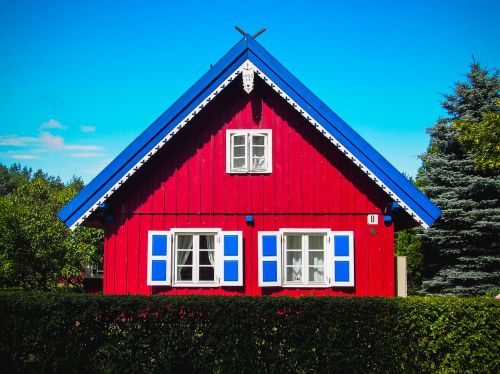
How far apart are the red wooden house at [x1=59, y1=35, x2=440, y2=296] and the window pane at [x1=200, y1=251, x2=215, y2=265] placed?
1.0 inches

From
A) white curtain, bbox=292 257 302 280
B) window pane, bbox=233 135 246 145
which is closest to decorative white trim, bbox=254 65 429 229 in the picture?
window pane, bbox=233 135 246 145

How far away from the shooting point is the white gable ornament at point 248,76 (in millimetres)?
12891

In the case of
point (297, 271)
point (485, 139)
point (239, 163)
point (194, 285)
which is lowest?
point (194, 285)

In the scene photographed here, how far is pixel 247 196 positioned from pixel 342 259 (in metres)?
2.88

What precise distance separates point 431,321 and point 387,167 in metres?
4.47

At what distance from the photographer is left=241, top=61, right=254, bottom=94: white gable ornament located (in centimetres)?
1289

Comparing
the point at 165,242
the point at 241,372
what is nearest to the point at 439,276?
the point at 165,242

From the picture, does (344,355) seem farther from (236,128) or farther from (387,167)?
(236,128)

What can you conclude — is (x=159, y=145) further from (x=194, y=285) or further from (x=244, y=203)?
(x=194, y=285)

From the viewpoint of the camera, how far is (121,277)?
13.6m

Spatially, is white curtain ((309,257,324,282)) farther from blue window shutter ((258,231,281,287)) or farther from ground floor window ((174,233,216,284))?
ground floor window ((174,233,216,284))

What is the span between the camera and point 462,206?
72.0 ft

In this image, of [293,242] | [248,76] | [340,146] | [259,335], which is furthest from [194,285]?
[248,76]

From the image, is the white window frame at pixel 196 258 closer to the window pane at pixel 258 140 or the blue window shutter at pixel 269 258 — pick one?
the blue window shutter at pixel 269 258
